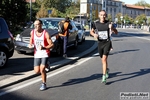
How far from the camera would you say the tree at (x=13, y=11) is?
21.9 m

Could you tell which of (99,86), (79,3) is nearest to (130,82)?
(99,86)

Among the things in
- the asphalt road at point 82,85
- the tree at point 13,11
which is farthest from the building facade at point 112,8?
the asphalt road at point 82,85

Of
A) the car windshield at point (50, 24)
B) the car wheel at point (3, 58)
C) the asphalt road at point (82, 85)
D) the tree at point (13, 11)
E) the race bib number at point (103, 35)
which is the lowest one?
the asphalt road at point (82, 85)

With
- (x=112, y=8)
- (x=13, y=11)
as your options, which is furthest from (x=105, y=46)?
(x=112, y=8)

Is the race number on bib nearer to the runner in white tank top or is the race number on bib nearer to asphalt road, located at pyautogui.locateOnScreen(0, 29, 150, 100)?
asphalt road, located at pyautogui.locateOnScreen(0, 29, 150, 100)

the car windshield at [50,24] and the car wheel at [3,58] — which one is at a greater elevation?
the car windshield at [50,24]

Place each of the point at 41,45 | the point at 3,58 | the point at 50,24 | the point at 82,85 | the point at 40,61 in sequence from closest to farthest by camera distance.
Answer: the point at 41,45 < the point at 40,61 < the point at 82,85 < the point at 3,58 < the point at 50,24

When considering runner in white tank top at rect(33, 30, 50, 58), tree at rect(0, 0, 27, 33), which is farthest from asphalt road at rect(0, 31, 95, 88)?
tree at rect(0, 0, 27, 33)

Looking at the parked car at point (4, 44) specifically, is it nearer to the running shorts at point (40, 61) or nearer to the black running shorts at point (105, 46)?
the running shorts at point (40, 61)

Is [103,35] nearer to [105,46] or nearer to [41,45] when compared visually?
[105,46]

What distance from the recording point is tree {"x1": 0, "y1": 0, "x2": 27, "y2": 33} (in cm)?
2189

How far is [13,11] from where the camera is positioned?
22375 millimetres

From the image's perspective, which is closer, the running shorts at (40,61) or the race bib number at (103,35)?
the running shorts at (40,61)

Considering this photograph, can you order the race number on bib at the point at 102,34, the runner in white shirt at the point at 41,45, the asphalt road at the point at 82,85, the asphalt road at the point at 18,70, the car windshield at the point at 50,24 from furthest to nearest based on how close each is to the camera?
the car windshield at the point at 50,24
the asphalt road at the point at 18,70
the race number on bib at the point at 102,34
the runner in white shirt at the point at 41,45
the asphalt road at the point at 82,85
